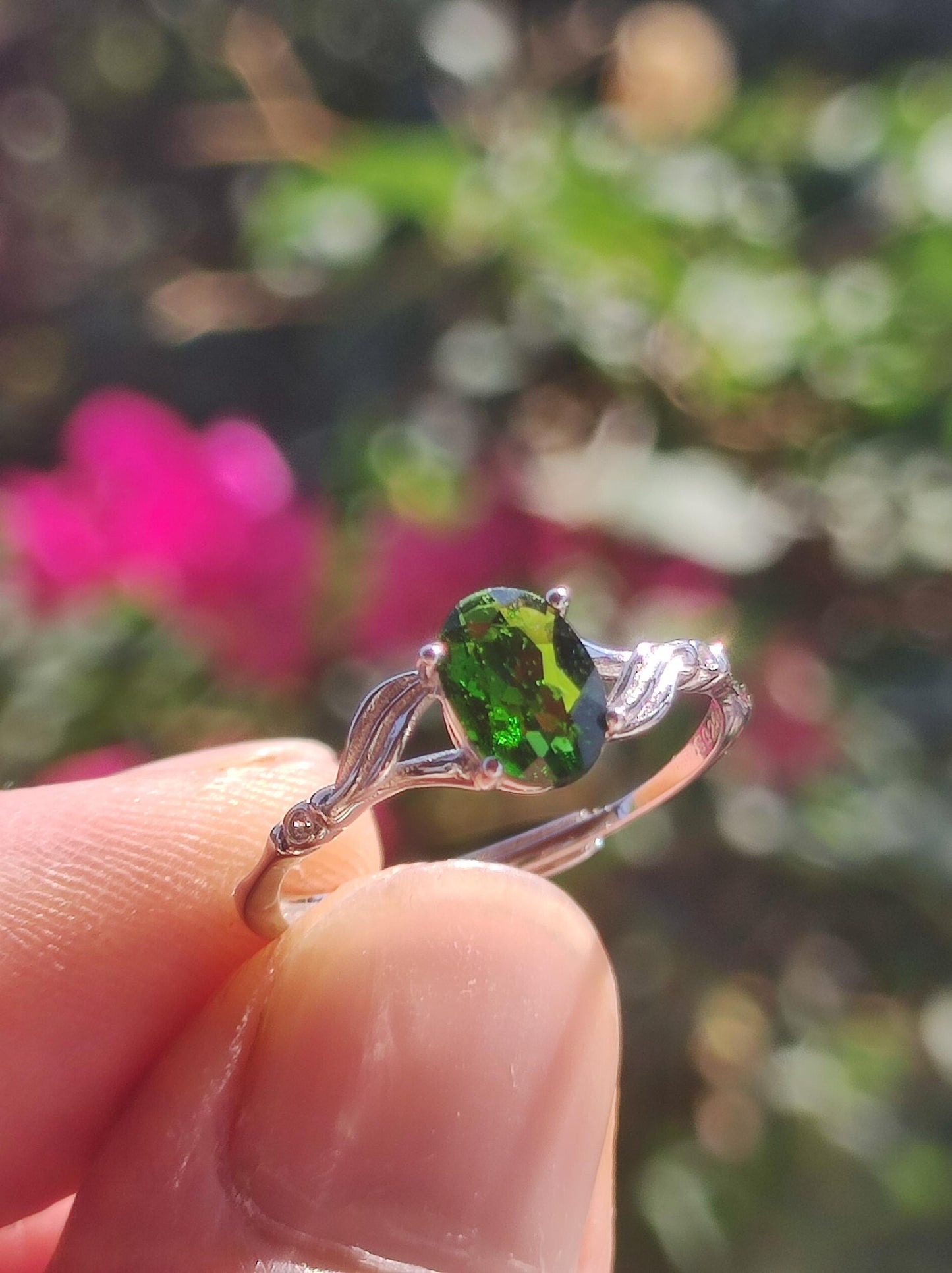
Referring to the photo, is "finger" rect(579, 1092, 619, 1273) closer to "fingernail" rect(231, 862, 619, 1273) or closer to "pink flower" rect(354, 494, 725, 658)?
"fingernail" rect(231, 862, 619, 1273)

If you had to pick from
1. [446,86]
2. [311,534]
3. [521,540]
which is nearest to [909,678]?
[521,540]

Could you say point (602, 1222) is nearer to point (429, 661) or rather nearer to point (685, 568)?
point (429, 661)

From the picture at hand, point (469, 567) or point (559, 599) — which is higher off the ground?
point (559, 599)

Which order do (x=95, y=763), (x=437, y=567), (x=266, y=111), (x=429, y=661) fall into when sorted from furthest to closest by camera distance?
(x=266, y=111), (x=437, y=567), (x=95, y=763), (x=429, y=661)

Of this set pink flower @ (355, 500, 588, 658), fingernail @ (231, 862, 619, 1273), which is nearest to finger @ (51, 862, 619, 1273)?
fingernail @ (231, 862, 619, 1273)

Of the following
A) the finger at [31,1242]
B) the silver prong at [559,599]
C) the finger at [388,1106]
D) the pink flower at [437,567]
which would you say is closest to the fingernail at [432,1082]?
the finger at [388,1106]

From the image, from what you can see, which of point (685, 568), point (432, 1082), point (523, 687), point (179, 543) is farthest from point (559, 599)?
point (179, 543)

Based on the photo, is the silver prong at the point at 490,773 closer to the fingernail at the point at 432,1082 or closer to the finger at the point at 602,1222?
the fingernail at the point at 432,1082
